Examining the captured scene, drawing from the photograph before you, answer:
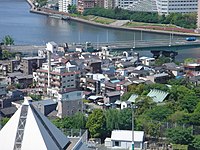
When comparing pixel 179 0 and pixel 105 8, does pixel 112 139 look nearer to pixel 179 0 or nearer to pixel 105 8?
pixel 179 0

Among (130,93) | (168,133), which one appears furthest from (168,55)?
(168,133)

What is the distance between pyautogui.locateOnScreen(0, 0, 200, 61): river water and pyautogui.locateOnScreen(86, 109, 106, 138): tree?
20.1 feet

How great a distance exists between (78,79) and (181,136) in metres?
3.16

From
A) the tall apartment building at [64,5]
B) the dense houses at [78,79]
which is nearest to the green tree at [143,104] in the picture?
the dense houses at [78,79]

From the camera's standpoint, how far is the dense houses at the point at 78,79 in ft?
23.5

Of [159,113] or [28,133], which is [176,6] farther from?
[28,133]

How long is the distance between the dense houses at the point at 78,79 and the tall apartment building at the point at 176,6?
27.2 ft

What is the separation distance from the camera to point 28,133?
4195mm

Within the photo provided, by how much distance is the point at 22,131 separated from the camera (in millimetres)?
4211

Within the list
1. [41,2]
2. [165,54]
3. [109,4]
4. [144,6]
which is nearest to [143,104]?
[165,54]

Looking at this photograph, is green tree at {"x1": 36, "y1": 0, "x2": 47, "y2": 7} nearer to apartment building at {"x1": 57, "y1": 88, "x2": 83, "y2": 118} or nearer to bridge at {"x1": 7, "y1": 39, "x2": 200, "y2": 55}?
bridge at {"x1": 7, "y1": 39, "x2": 200, "y2": 55}

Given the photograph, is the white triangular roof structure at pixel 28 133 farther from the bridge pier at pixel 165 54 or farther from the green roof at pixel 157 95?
the bridge pier at pixel 165 54

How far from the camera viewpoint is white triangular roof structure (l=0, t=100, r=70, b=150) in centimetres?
418

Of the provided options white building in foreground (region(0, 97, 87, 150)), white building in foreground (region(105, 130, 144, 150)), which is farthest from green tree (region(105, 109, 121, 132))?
white building in foreground (region(0, 97, 87, 150))
